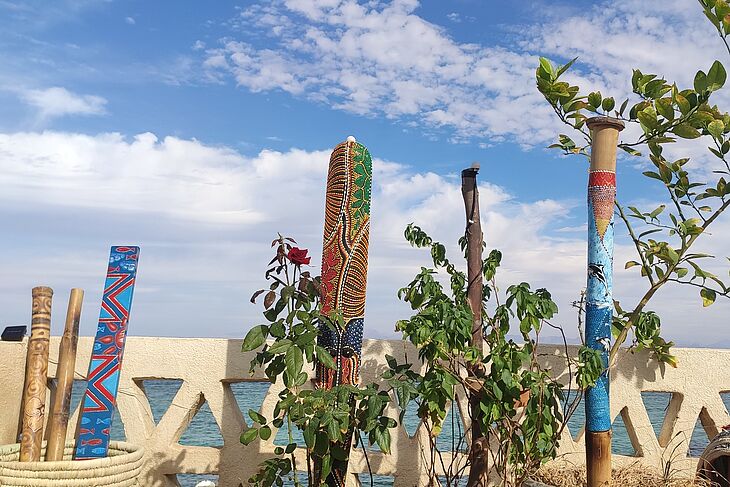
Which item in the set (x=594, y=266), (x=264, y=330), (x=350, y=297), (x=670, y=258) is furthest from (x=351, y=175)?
(x=670, y=258)

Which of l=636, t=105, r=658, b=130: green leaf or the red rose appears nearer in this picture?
the red rose

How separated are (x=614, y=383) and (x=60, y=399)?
8.60 ft

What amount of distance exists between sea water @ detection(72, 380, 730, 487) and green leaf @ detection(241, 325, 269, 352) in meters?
0.80

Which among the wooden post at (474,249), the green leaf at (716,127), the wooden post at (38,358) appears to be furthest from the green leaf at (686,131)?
the wooden post at (38,358)

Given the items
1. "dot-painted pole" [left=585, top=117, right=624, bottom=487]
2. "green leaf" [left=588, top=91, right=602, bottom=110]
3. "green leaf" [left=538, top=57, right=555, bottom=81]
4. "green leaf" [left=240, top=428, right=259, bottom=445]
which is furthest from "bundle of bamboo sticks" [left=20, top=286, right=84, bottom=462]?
"green leaf" [left=588, top=91, right=602, bottom=110]

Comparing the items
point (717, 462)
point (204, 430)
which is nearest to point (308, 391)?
point (717, 462)

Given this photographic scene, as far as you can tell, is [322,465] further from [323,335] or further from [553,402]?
[553,402]

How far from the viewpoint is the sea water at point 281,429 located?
3.49 m

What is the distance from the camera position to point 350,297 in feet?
9.02

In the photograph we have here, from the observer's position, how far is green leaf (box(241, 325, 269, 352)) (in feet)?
7.51

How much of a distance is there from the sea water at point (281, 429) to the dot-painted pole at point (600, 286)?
0.58 meters

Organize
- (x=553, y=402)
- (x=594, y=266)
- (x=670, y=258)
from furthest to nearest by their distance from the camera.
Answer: (x=670, y=258)
(x=594, y=266)
(x=553, y=402)

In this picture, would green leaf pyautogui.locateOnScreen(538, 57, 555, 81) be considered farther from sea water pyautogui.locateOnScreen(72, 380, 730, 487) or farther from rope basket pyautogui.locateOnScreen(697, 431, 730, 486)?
rope basket pyautogui.locateOnScreen(697, 431, 730, 486)

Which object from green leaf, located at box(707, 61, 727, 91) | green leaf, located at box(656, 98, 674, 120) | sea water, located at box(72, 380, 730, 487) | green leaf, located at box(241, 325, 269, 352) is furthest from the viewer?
sea water, located at box(72, 380, 730, 487)
